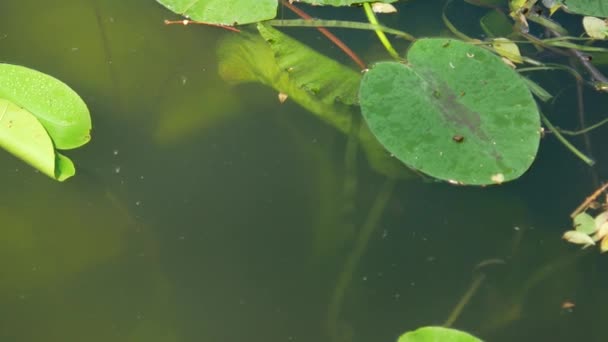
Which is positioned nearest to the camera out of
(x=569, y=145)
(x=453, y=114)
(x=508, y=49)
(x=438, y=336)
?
(x=438, y=336)

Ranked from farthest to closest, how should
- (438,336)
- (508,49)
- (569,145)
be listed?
(508,49) → (569,145) → (438,336)

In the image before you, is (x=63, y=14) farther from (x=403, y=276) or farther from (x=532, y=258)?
(x=532, y=258)

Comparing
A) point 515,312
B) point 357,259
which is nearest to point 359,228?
point 357,259

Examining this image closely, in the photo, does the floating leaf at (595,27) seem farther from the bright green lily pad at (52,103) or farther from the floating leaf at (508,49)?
the bright green lily pad at (52,103)

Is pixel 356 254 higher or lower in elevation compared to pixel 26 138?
lower

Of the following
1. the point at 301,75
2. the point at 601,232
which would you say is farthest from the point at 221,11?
the point at 601,232

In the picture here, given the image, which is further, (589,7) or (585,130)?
(589,7)

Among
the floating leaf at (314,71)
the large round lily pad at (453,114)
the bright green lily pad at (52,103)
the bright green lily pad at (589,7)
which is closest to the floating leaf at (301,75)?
the floating leaf at (314,71)

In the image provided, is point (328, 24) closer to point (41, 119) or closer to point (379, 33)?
point (379, 33)
